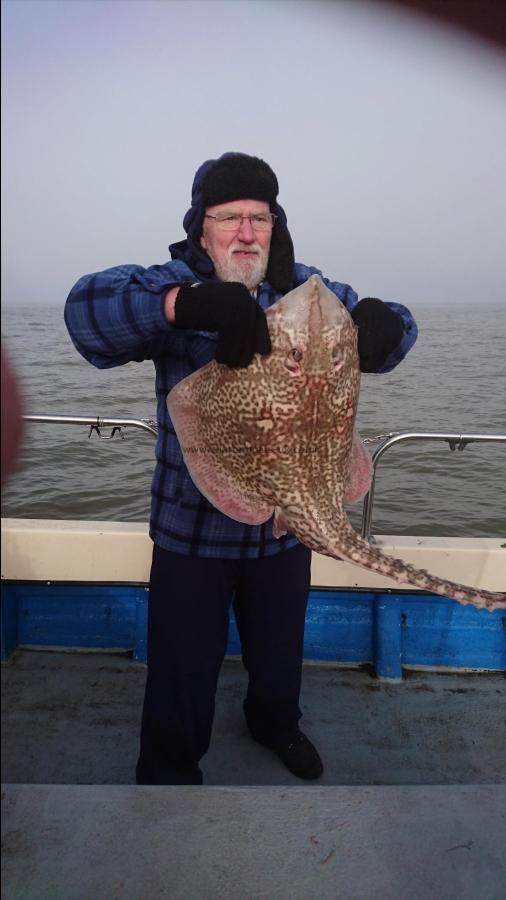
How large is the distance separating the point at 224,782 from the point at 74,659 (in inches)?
50.9

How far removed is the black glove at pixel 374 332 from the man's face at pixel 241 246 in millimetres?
526

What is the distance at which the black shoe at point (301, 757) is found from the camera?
3121 mm

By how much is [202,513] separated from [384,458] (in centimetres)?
931

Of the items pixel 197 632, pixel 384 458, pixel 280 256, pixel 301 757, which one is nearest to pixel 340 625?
pixel 301 757

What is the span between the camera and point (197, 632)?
262cm

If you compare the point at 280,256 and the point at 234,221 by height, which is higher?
the point at 234,221

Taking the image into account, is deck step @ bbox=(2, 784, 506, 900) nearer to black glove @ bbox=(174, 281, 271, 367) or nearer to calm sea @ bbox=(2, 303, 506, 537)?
black glove @ bbox=(174, 281, 271, 367)

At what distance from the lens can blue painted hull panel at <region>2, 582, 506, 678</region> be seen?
384cm

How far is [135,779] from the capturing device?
9.97ft

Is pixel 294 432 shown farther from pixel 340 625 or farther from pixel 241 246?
pixel 340 625

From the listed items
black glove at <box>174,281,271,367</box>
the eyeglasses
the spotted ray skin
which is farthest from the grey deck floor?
the eyeglasses

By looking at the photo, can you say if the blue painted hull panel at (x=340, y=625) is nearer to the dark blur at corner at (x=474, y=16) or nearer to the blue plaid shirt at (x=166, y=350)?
the blue plaid shirt at (x=166, y=350)

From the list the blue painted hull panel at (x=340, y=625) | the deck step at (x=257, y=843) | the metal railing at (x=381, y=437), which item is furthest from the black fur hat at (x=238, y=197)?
the blue painted hull panel at (x=340, y=625)

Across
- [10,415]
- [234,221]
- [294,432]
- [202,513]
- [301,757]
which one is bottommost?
[301,757]
